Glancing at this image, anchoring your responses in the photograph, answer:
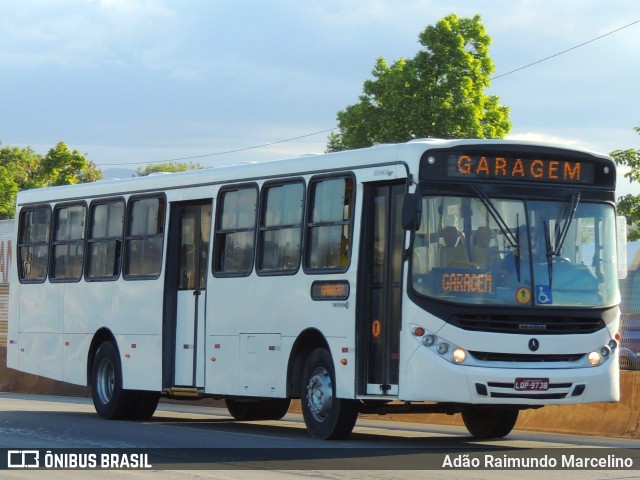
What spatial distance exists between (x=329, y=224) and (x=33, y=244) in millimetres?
8693

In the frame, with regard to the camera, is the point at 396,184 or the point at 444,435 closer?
the point at 396,184

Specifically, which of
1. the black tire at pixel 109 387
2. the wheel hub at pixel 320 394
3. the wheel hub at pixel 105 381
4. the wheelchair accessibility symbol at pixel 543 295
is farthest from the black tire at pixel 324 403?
the wheel hub at pixel 105 381

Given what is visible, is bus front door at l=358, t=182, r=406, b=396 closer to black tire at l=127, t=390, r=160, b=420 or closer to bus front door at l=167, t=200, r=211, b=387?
bus front door at l=167, t=200, r=211, b=387

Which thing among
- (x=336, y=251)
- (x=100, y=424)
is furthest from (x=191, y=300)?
(x=336, y=251)

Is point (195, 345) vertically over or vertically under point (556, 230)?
under

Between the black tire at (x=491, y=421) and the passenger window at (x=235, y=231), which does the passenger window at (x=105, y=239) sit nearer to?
the passenger window at (x=235, y=231)

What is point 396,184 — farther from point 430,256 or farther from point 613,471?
point 613,471

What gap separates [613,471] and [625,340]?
30.1 ft

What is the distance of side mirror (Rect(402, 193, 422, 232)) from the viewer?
15.2m

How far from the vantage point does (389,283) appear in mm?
15945

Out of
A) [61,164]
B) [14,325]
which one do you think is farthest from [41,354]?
[61,164]

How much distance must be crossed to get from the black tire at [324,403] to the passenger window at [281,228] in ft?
4.33

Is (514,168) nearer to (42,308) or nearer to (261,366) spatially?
(261,366)

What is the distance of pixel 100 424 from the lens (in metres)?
20.2
